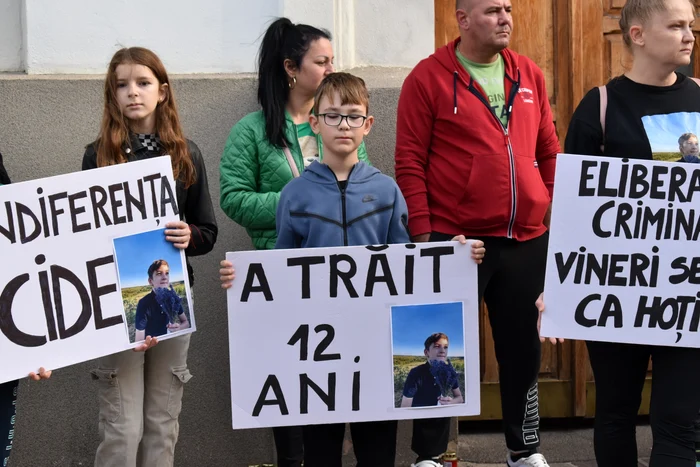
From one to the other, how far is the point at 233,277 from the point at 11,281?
783 mm

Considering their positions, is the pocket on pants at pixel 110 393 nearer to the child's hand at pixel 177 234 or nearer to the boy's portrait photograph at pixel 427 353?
the child's hand at pixel 177 234

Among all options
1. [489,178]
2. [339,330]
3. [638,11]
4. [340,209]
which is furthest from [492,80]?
[339,330]

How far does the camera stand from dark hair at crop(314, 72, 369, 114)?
3725mm

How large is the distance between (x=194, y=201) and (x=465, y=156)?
114 cm

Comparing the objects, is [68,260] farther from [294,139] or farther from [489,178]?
[489,178]

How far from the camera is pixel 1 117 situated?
15.5 feet

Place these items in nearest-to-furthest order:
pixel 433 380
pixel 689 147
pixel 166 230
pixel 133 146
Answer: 1. pixel 689 147
2. pixel 433 380
3. pixel 166 230
4. pixel 133 146

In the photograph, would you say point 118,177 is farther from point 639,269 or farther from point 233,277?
point 639,269

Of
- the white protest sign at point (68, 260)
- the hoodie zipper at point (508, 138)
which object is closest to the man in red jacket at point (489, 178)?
the hoodie zipper at point (508, 138)

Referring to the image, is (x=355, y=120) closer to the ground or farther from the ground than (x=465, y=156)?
farther from the ground

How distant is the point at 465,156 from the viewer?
416 cm

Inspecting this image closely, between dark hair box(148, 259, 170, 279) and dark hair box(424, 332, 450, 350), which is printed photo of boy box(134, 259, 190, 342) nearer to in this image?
dark hair box(148, 259, 170, 279)

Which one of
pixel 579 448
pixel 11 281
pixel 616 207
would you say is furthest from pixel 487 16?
A: pixel 579 448

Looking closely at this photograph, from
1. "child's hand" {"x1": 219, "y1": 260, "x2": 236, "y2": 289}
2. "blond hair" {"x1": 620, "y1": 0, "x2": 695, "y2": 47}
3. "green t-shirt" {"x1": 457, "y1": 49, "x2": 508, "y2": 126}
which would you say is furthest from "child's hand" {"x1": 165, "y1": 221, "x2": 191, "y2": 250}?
"blond hair" {"x1": 620, "y1": 0, "x2": 695, "y2": 47}
